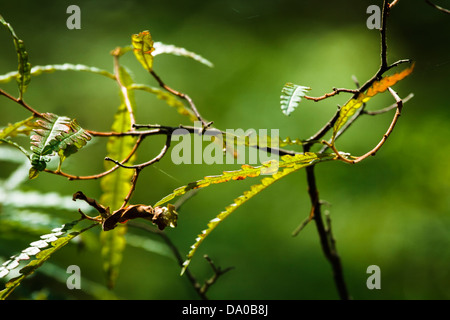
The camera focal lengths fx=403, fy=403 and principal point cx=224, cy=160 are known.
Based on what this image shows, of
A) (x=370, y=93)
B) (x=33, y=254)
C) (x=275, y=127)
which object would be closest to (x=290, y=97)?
(x=370, y=93)

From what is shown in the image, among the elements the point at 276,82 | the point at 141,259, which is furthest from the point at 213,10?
the point at 141,259

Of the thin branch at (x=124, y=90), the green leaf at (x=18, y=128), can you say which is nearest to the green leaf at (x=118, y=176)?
the thin branch at (x=124, y=90)

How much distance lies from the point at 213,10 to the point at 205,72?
497 mm

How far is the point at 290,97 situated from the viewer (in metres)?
0.48

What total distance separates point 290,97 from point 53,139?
0.28 meters

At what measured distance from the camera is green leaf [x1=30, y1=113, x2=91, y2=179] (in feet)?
1.45

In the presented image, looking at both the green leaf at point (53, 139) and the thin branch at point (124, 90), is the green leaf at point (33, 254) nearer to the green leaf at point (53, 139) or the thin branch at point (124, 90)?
the green leaf at point (53, 139)

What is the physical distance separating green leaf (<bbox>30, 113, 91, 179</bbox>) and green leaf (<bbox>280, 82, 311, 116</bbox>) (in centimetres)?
24

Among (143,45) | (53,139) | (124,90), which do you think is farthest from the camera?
(124,90)

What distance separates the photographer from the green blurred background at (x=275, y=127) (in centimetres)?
198

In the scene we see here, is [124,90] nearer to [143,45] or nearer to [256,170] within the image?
[143,45]

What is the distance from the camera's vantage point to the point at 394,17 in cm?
246

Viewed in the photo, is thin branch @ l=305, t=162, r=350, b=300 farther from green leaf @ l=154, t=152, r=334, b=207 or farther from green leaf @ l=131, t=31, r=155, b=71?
green leaf @ l=131, t=31, r=155, b=71

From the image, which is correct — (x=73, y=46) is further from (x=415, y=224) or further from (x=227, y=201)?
(x=415, y=224)
